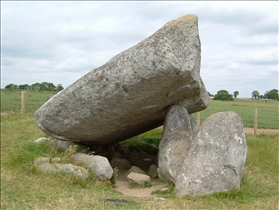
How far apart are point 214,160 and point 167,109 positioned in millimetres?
2023

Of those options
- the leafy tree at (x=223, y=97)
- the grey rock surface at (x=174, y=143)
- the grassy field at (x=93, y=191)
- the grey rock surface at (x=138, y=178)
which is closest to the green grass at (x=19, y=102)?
the grassy field at (x=93, y=191)

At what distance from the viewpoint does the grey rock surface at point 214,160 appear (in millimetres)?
6285

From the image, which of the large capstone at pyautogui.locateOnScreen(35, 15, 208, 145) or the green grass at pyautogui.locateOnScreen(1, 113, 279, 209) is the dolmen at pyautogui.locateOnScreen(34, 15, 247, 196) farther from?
the green grass at pyautogui.locateOnScreen(1, 113, 279, 209)

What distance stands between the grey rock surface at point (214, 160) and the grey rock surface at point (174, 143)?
0.42 metres

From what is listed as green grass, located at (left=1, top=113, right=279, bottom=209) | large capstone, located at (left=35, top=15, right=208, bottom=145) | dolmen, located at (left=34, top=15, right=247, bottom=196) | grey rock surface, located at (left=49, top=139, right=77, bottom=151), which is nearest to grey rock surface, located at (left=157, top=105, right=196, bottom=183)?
dolmen, located at (left=34, top=15, right=247, bottom=196)

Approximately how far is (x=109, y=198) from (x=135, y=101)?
6.72ft

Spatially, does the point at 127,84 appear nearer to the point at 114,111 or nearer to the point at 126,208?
the point at 114,111

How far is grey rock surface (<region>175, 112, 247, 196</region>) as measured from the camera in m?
6.29

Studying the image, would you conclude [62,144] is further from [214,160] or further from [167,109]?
[214,160]

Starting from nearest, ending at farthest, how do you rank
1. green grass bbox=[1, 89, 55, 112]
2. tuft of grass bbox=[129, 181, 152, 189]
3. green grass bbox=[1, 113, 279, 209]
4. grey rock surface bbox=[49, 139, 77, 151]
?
green grass bbox=[1, 113, 279, 209]
tuft of grass bbox=[129, 181, 152, 189]
grey rock surface bbox=[49, 139, 77, 151]
green grass bbox=[1, 89, 55, 112]

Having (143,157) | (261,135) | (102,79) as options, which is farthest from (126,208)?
(261,135)

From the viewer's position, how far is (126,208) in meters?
5.52

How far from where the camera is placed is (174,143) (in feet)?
24.7

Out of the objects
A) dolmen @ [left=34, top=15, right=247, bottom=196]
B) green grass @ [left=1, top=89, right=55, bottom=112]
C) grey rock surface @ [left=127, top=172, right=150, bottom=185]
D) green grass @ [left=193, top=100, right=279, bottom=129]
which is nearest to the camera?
dolmen @ [left=34, top=15, right=247, bottom=196]
